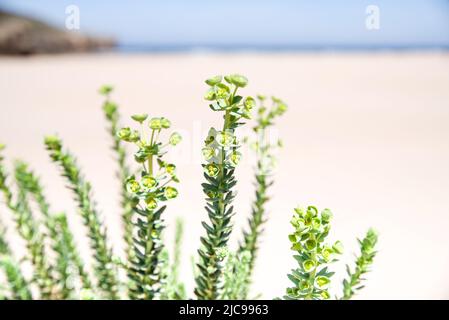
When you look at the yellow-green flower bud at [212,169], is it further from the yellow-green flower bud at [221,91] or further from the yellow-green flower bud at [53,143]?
the yellow-green flower bud at [53,143]

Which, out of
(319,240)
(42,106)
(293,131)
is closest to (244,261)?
(319,240)

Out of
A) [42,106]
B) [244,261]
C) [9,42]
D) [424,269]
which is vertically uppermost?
[9,42]

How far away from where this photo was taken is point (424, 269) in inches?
45.9

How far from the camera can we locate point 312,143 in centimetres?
256

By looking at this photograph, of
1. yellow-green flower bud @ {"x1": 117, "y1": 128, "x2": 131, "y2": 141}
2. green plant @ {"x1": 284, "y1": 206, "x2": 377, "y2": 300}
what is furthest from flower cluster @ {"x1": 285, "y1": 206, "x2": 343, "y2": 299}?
yellow-green flower bud @ {"x1": 117, "y1": 128, "x2": 131, "y2": 141}

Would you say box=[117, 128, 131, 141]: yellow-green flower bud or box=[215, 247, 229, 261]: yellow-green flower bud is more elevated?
box=[117, 128, 131, 141]: yellow-green flower bud

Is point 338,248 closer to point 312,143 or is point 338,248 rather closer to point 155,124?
point 155,124

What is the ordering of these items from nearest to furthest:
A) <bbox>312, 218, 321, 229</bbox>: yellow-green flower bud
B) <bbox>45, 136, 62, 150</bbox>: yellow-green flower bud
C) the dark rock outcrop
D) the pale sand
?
<bbox>312, 218, 321, 229</bbox>: yellow-green flower bud → <bbox>45, 136, 62, 150</bbox>: yellow-green flower bud → the pale sand → the dark rock outcrop

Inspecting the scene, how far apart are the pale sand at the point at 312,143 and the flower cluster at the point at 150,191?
129 mm

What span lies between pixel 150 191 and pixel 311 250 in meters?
0.11

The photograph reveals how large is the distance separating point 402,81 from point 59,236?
419cm

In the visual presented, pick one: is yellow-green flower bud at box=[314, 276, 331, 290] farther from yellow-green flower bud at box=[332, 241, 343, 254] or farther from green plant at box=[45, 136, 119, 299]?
green plant at box=[45, 136, 119, 299]

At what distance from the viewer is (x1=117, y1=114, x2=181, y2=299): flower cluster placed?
367 millimetres

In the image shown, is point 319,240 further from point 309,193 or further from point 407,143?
point 407,143
